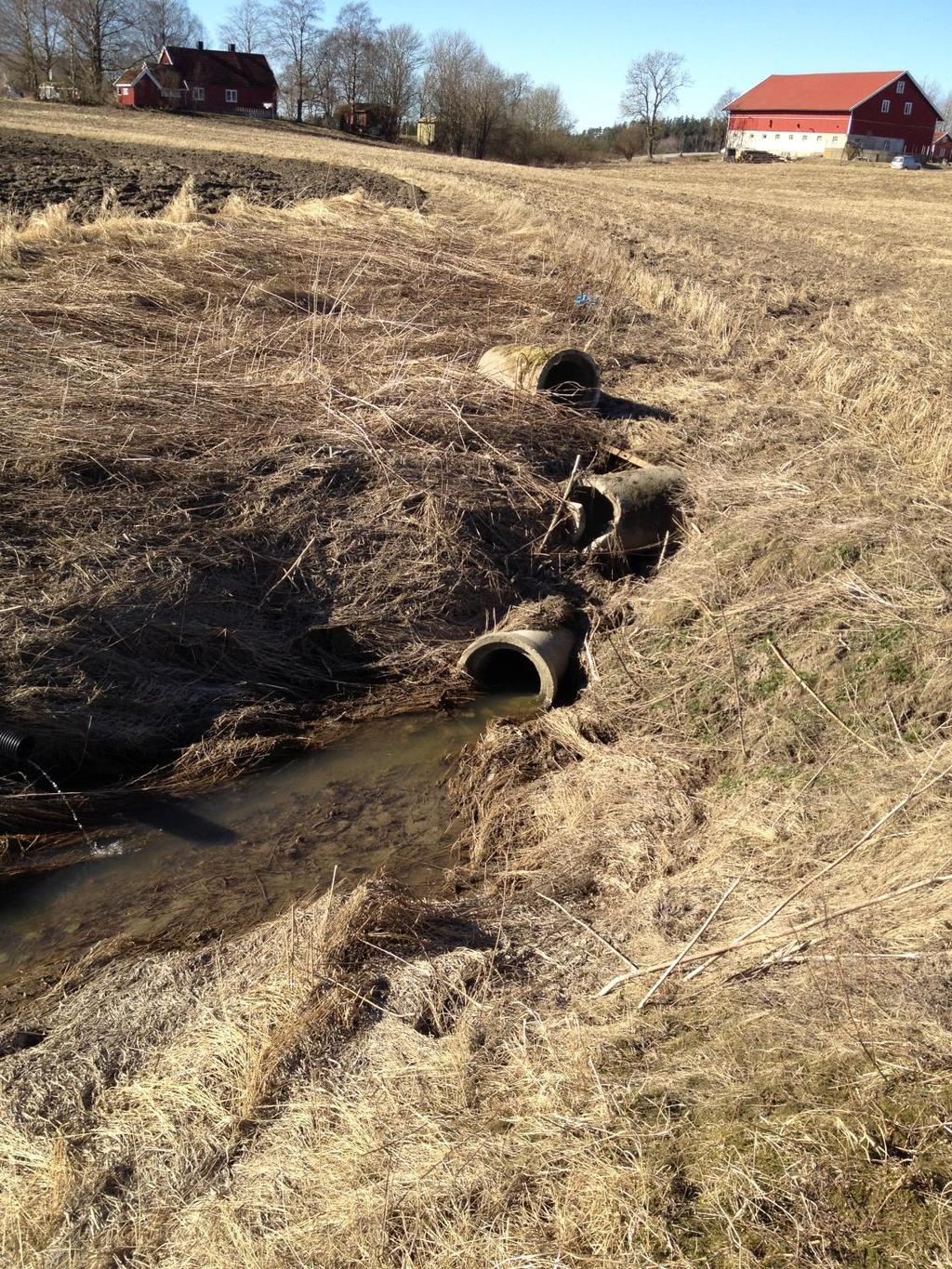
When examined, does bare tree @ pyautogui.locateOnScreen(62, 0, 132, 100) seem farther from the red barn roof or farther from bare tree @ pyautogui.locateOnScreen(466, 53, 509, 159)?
bare tree @ pyautogui.locateOnScreen(466, 53, 509, 159)

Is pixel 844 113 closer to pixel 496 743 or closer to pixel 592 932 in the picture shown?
pixel 496 743

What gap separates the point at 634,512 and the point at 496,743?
2626mm

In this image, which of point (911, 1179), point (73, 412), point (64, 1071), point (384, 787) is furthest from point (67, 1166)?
point (73, 412)

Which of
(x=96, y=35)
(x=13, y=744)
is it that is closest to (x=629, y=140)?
(x=96, y=35)

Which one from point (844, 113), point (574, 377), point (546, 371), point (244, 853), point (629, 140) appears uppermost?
point (844, 113)

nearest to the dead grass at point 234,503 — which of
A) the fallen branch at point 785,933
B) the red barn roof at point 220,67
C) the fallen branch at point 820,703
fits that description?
the fallen branch at point 820,703

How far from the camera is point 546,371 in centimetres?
911

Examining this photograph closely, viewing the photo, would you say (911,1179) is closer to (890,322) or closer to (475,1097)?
(475,1097)

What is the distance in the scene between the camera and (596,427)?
9.20 metres

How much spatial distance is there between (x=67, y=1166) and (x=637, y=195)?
98.4 ft

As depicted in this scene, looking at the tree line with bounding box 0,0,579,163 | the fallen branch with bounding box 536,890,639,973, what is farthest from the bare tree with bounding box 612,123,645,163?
the fallen branch with bounding box 536,890,639,973

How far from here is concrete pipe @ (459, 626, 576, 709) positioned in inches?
265

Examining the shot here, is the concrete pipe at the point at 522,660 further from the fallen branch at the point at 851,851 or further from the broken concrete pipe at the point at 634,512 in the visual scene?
the fallen branch at the point at 851,851

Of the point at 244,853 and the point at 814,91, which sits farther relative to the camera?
the point at 814,91
